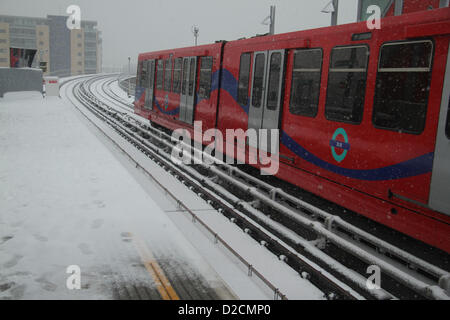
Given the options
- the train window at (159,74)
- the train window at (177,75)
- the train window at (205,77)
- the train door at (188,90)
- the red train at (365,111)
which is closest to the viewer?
the red train at (365,111)

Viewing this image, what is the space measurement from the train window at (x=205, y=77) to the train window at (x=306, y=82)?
4593 millimetres

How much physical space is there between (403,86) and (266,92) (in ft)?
13.2

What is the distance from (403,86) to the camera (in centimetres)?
627

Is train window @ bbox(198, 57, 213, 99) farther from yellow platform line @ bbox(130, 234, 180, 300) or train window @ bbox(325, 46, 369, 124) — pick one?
yellow platform line @ bbox(130, 234, 180, 300)

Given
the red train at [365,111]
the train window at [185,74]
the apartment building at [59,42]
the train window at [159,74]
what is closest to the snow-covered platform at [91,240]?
the red train at [365,111]

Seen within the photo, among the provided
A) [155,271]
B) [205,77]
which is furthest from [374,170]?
[205,77]

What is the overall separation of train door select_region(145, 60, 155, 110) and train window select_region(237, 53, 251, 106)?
8462 millimetres

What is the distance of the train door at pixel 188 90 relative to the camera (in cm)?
1416

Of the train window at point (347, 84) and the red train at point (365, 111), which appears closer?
the red train at point (365, 111)

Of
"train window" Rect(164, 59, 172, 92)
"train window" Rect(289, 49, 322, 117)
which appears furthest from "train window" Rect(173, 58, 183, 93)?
"train window" Rect(289, 49, 322, 117)

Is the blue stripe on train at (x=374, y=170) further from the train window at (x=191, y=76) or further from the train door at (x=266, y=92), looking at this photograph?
the train window at (x=191, y=76)

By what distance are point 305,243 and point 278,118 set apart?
3.60 meters

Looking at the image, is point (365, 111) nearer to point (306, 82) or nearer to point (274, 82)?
point (306, 82)

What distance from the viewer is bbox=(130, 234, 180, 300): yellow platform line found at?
5.27 meters
